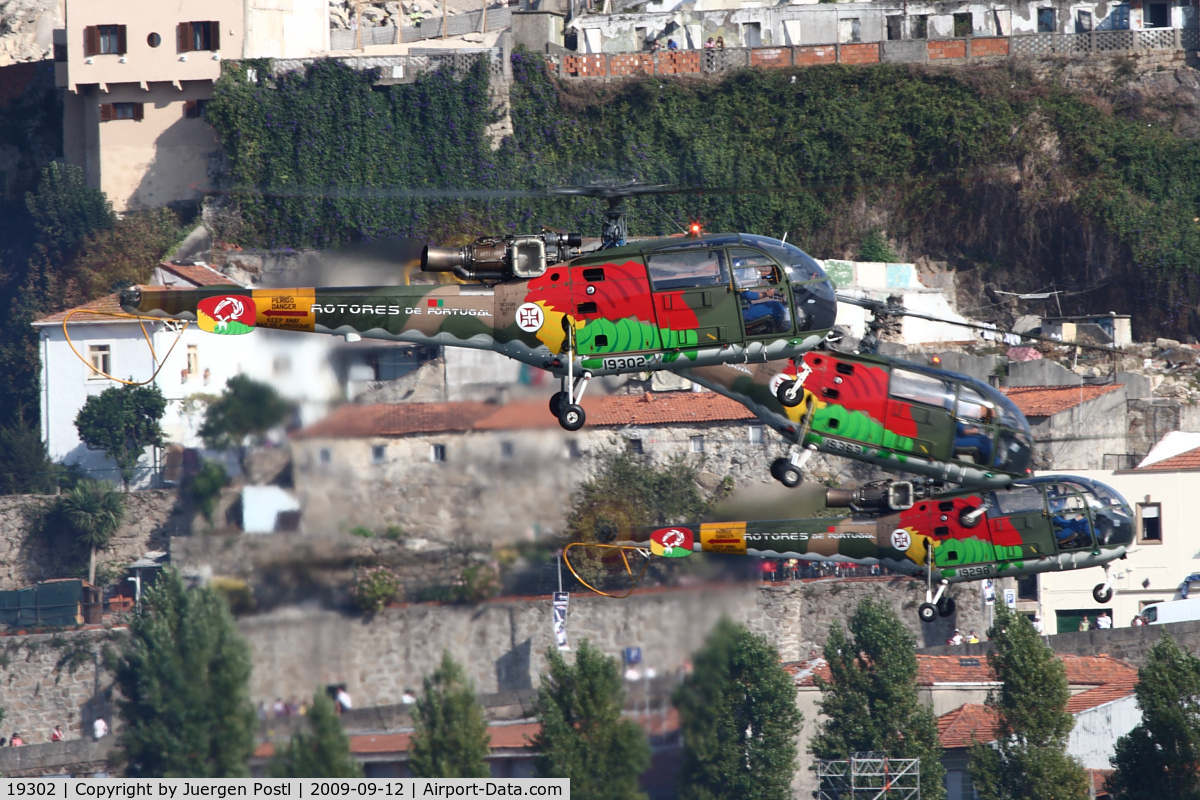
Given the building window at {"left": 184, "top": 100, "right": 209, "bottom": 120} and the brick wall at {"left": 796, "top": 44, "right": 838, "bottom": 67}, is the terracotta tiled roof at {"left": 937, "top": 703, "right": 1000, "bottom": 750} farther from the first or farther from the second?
the building window at {"left": 184, "top": 100, "right": 209, "bottom": 120}

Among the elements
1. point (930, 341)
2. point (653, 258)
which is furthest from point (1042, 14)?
point (653, 258)

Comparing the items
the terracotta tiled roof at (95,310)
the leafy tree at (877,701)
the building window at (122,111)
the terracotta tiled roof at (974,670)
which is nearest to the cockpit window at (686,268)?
the leafy tree at (877,701)

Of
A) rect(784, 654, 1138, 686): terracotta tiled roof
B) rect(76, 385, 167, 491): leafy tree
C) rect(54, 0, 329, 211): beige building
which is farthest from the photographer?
rect(54, 0, 329, 211): beige building

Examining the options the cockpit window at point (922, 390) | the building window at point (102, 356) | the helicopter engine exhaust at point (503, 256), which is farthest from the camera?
the building window at point (102, 356)

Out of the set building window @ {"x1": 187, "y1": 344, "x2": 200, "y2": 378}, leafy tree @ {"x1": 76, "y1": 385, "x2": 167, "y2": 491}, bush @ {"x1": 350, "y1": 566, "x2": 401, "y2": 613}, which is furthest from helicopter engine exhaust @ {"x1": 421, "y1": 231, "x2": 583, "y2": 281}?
leafy tree @ {"x1": 76, "y1": 385, "x2": 167, "y2": 491}

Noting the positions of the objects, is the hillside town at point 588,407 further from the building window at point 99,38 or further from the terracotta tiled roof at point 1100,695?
the terracotta tiled roof at point 1100,695

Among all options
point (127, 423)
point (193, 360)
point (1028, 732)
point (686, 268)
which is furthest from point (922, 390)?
point (127, 423)
